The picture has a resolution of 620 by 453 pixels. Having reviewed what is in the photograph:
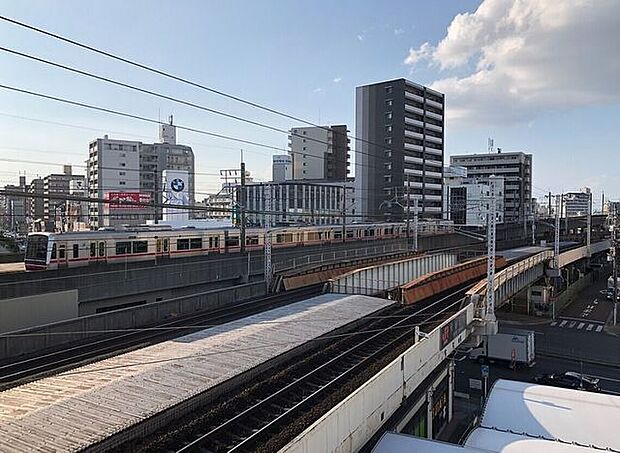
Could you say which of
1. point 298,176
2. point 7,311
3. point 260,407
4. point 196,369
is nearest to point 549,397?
point 260,407

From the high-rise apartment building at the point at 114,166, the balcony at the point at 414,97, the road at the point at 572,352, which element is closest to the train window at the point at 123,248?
the road at the point at 572,352

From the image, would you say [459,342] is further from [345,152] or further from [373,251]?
[345,152]

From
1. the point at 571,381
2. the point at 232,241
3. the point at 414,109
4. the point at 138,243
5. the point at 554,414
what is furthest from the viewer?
the point at 414,109

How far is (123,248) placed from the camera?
25.8 metres

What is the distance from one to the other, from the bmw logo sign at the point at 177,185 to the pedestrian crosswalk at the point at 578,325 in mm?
37956

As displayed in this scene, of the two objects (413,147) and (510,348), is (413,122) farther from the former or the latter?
(510,348)

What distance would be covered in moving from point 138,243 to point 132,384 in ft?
58.0

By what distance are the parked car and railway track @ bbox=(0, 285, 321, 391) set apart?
1161cm

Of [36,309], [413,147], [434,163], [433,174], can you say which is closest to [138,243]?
[36,309]

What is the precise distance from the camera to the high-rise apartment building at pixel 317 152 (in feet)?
298

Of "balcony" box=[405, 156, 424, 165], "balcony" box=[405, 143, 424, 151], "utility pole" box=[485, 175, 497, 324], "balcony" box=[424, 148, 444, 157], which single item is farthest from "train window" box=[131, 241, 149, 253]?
"balcony" box=[424, 148, 444, 157]

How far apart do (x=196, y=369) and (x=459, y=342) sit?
9.94m

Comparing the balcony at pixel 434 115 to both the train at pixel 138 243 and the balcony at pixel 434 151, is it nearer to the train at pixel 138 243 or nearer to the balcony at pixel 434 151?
the balcony at pixel 434 151

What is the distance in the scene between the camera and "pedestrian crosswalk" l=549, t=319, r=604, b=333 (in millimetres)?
32375
